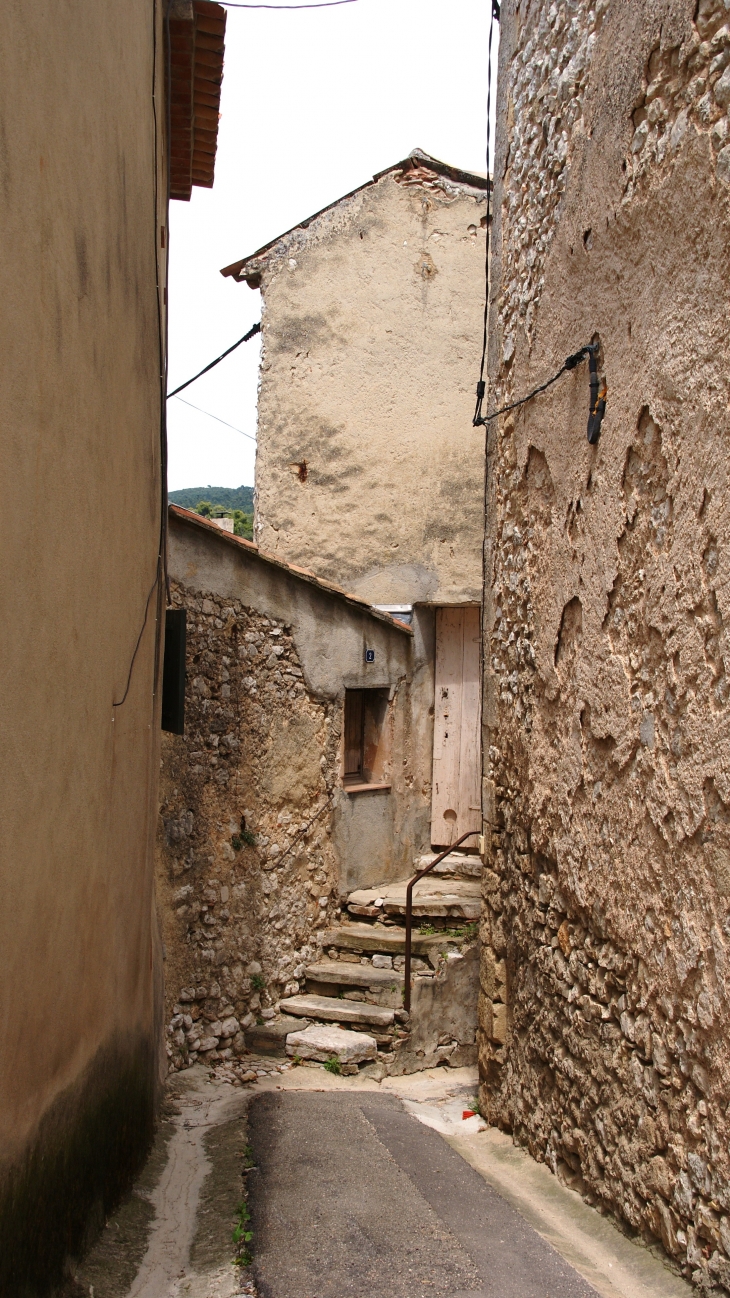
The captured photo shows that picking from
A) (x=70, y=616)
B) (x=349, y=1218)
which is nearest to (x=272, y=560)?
(x=70, y=616)

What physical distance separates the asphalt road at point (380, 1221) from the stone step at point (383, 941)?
2188mm

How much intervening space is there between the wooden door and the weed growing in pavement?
18.2ft

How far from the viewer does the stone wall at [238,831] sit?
6148mm

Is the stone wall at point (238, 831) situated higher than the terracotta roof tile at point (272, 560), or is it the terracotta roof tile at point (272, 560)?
the terracotta roof tile at point (272, 560)

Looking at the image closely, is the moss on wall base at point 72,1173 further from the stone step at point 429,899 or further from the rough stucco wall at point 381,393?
the rough stucco wall at point 381,393

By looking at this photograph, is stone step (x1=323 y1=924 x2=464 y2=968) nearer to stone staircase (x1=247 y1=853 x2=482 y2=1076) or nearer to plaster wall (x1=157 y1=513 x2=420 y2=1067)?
stone staircase (x1=247 y1=853 x2=482 y2=1076)

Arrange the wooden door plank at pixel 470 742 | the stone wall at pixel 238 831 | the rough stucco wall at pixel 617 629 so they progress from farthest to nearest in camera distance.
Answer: the wooden door plank at pixel 470 742, the stone wall at pixel 238 831, the rough stucco wall at pixel 617 629

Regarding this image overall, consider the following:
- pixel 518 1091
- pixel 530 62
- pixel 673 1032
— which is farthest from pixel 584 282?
pixel 518 1091

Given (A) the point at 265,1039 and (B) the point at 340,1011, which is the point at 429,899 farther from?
(A) the point at 265,1039

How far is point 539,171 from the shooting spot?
15.4 feet

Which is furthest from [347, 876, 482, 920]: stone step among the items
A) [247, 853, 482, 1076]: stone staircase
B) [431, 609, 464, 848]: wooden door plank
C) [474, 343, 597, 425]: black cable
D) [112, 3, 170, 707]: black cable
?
[474, 343, 597, 425]: black cable

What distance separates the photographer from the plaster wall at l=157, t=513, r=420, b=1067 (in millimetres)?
6199

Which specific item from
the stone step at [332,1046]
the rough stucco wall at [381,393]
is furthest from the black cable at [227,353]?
the stone step at [332,1046]

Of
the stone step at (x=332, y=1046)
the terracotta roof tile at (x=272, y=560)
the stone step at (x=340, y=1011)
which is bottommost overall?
the stone step at (x=332, y=1046)
